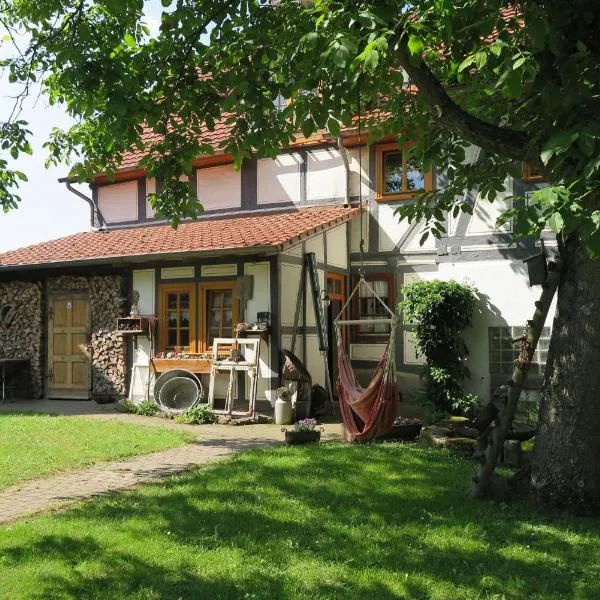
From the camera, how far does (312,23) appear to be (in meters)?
5.43

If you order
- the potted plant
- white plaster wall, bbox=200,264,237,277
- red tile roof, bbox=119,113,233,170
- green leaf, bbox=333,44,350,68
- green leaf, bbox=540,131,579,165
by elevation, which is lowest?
the potted plant

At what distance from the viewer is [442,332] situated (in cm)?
1054

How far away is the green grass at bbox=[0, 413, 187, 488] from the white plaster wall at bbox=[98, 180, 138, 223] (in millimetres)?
5702

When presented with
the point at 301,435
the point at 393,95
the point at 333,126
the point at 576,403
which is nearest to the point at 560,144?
the point at 333,126

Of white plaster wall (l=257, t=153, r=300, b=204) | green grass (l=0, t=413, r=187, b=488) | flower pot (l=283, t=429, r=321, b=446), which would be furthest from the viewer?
white plaster wall (l=257, t=153, r=300, b=204)

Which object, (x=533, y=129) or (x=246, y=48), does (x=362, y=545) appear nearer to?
(x=533, y=129)

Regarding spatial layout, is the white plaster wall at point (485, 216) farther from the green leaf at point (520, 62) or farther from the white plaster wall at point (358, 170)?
the green leaf at point (520, 62)

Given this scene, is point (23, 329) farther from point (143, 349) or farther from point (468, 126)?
point (468, 126)

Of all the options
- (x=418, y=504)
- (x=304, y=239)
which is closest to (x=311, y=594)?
(x=418, y=504)

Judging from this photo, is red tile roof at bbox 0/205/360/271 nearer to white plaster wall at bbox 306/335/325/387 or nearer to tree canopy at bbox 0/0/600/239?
white plaster wall at bbox 306/335/325/387

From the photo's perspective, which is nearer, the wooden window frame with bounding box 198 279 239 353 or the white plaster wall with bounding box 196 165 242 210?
the wooden window frame with bounding box 198 279 239 353

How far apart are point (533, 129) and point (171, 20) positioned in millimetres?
3063

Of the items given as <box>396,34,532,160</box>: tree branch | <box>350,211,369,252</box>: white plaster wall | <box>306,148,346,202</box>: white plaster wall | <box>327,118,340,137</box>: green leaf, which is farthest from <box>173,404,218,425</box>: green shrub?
<box>327,118,340,137</box>: green leaf

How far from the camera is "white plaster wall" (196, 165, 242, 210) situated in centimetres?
1350
